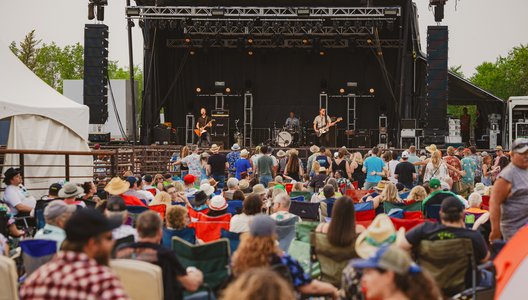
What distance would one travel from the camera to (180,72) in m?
25.5

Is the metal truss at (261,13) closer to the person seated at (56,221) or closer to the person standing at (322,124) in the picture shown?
the person standing at (322,124)

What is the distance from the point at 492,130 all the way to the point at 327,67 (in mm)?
5417

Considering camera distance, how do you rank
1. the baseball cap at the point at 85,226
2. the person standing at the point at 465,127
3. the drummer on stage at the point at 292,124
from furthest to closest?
the person standing at the point at 465,127 → the drummer on stage at the point at 292,124 → the baseball cap at the point at 85,226

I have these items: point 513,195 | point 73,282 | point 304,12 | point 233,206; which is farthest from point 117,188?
point 304,12

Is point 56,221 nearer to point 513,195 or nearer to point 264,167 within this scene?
point 513,195

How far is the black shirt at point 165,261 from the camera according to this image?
182 inches

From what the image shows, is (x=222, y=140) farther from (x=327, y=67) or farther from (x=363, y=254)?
(x=363, y=254)

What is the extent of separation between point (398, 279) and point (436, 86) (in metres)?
17.9

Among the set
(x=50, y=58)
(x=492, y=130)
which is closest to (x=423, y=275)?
(x=492, y=130)

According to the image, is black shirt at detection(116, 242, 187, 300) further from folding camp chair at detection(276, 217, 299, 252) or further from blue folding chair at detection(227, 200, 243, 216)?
blue folding chair at detection(227, 200, 243, 216)

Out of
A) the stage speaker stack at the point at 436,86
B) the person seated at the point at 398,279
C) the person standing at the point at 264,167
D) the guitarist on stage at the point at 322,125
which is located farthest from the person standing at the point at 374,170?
the person seated at the point at 398,279

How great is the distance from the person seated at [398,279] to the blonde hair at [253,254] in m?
1.38

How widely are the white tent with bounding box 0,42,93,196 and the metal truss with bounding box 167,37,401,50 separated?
1014 cm

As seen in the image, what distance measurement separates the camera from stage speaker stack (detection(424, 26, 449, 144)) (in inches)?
800
